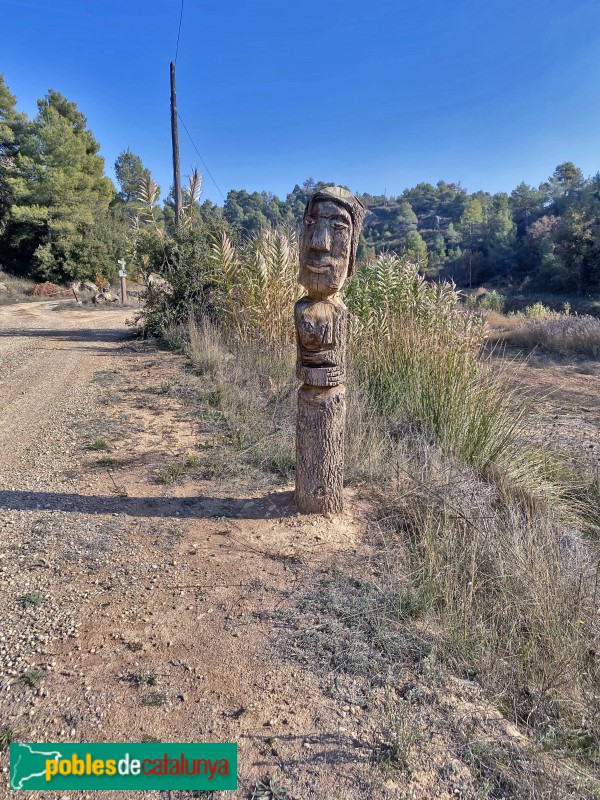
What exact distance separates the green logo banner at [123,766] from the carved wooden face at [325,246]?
7.20ft

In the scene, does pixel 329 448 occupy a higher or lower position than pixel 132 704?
higher

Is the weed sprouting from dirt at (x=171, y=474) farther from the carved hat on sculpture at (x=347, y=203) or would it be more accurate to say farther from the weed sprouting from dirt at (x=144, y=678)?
the carved hat on sculpture at (x=347, y=203)

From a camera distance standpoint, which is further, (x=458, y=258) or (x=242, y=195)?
(x=242, y=195)

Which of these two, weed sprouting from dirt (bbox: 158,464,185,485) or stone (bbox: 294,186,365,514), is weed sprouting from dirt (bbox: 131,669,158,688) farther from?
weed sprouting from dirt (bbox: 158,464,185,485)

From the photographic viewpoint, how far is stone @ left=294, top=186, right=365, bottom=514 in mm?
2633

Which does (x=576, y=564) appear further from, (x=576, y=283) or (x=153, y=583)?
(x=576, y=283)

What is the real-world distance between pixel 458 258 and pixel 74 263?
86.5 ft

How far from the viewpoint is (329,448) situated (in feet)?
9.49

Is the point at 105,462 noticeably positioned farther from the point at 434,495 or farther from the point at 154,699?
the point at 434,495

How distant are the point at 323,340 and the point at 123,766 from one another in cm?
206

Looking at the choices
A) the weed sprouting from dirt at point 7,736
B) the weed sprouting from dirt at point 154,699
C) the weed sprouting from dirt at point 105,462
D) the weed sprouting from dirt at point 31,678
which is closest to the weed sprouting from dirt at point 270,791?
the weed sprouting from dirt at point 154,699

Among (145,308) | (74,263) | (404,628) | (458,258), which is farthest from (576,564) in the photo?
(458,258)

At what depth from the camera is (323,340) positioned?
2.69m

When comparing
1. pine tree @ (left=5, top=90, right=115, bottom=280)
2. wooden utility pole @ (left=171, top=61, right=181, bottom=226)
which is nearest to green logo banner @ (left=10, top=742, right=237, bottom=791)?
wooden utility pole @ (left=171, top=61, right=181, bottom=226)
